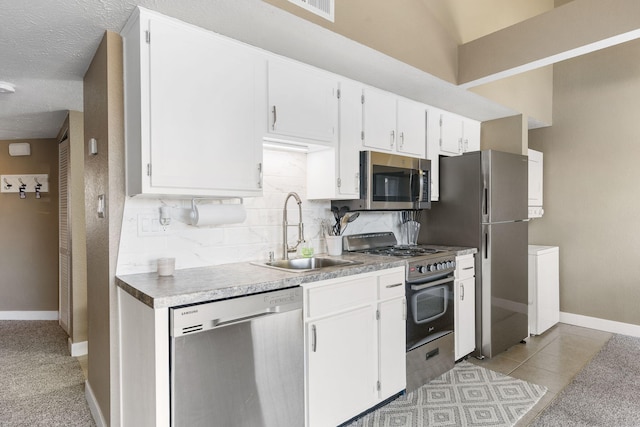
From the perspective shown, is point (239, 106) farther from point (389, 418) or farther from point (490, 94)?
point (490, 94)

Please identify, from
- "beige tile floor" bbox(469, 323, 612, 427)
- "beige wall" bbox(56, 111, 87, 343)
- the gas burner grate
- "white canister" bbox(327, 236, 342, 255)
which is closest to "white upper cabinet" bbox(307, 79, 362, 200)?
"white canister" bbox(327, 236, 342, 255)

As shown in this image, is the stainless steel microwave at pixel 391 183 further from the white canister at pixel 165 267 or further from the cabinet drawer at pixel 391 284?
the white canister at pixel 165 267

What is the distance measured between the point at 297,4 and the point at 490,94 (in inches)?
83.5

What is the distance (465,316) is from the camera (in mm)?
3143

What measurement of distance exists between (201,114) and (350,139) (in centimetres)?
115

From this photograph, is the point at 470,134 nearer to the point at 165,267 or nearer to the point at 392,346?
the point at 392,346

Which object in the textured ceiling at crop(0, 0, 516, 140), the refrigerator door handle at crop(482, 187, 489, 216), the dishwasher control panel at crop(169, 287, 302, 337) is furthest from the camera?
the refrigerator door handle at crop(482, 187, 489, 216)

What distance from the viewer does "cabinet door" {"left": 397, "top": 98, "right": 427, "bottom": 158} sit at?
10.3 ft

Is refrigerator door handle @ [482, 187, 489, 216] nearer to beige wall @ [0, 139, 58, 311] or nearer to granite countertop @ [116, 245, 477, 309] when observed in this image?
granite countertop @ [116, 245, 477, 309]

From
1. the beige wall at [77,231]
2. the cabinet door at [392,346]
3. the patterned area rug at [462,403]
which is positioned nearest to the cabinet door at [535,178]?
the patterned area rug at [462,403]

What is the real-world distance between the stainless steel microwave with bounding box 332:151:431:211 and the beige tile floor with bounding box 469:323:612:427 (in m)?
1.50

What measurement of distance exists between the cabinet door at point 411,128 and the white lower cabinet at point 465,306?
100 cm

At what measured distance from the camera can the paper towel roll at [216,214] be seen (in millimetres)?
2121

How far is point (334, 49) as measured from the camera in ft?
7.53
